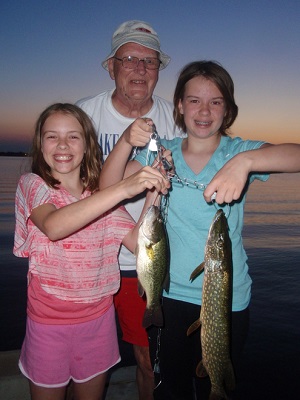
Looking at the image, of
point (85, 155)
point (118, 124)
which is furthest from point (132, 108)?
point (85, 155)

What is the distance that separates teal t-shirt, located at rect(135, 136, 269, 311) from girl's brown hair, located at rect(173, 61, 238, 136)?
0.84ft

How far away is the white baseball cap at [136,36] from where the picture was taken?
410cm

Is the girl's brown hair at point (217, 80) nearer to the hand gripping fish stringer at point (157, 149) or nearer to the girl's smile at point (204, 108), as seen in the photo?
the girl's smile at point (204, 108)

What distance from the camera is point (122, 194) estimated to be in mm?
2502

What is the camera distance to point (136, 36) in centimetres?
410

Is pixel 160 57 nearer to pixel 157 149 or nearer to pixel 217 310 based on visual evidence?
pixel 157 149

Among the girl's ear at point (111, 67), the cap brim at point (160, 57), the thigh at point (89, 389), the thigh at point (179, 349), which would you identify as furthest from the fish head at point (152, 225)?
the girl's ear at point (111, 67)

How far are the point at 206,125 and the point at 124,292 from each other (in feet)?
7.62

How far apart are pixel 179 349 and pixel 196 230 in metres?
1.08

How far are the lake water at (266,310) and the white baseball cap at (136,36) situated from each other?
186 centimetres

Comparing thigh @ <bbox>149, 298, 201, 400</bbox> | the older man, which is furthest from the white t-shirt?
thigh @ <bbox>149, 298, 201, 400</bbox>

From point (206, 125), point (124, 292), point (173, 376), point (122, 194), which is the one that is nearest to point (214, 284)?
point (122, 194)

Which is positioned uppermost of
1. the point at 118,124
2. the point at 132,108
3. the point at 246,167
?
the point at 132,108

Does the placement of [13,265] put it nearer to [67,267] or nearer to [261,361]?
[261,361]
